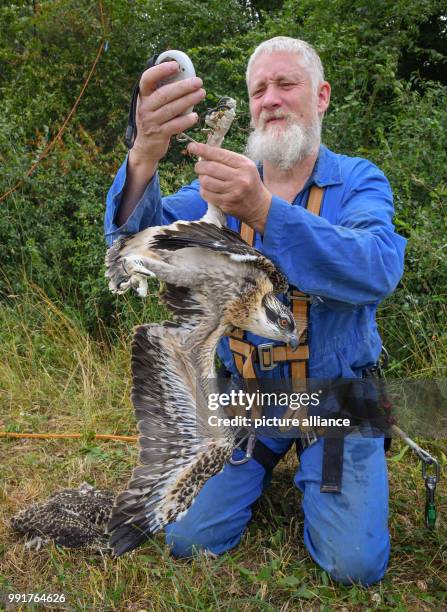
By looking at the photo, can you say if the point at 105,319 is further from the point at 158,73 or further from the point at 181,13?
the point at 181,13

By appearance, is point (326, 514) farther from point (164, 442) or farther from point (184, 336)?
point (184, 336)

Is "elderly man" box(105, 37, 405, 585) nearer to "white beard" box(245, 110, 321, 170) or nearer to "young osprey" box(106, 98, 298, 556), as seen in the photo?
Result: "white beard" box(245, 110, 321, 170)

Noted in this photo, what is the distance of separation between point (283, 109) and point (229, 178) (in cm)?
113

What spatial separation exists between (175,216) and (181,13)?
494cm

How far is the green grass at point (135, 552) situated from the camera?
8.32 ft

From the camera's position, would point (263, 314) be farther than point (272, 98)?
No

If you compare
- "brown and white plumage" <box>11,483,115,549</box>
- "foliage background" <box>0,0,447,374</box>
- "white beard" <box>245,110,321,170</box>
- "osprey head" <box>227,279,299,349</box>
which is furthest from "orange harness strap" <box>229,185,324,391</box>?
"foliage background" <box>0,0,447,374</box>

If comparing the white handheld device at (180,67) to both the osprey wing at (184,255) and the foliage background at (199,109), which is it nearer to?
the osprey wing at (184,255)

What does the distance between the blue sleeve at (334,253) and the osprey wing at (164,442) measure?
468 mm

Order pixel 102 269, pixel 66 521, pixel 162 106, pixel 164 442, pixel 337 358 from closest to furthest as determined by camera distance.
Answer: pixel 162 106
pixel 164 442
pixel 337 358
pixel 66 521
pixel 102 269

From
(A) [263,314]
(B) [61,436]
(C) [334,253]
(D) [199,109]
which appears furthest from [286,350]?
(D) [199,109]

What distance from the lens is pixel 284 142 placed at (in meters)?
2.83

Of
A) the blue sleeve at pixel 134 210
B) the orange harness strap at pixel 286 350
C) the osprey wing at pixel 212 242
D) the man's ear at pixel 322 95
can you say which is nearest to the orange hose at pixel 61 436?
the orange harness strap at pixel 286 350

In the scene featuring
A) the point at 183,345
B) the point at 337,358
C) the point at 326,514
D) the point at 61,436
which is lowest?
the point at 326,514
